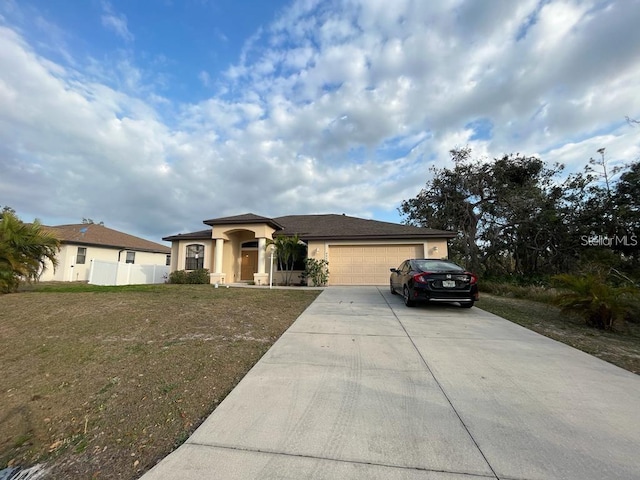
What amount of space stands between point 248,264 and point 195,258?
313cm

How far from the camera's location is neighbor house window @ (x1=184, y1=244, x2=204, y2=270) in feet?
57.8

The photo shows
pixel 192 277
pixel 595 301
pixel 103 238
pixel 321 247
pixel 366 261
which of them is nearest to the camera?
pixel 595 301

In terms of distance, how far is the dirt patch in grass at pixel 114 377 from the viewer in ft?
8.36

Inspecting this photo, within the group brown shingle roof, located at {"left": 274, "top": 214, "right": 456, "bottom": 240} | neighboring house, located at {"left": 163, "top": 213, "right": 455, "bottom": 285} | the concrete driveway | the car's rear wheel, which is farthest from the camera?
neighboring house, located at {"left": 163, "top": 213, "right": 455, "bottom": 285}

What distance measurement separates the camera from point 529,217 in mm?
18578

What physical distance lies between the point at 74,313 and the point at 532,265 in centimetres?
2265

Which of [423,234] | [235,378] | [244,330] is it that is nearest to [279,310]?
[244,330]

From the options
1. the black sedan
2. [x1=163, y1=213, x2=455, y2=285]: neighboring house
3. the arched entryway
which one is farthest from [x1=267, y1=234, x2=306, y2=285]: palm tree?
the black sedan

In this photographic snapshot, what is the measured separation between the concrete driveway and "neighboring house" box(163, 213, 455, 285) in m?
10.2

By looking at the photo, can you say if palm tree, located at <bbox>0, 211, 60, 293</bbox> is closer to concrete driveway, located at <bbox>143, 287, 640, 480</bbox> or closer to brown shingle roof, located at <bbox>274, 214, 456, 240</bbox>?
brown shingle roof, located at <bbox>274, 214, 456, 240</bbox>

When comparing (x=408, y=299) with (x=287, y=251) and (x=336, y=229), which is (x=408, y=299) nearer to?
(x=287, y=251)

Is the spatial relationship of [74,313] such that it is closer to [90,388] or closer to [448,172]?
[90,388]

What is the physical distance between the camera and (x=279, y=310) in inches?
316

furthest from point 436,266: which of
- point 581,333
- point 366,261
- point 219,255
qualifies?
point 219,255
